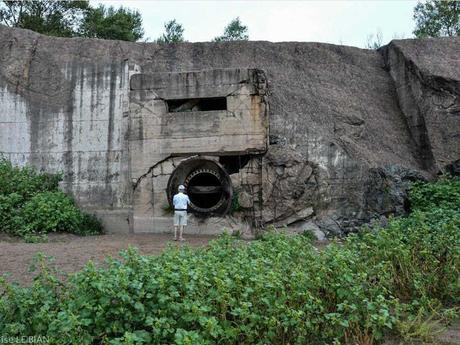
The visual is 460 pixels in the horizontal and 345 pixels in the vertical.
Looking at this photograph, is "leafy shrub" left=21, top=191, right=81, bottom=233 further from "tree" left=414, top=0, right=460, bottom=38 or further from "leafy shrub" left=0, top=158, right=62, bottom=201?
"tree" left=414, top=0, right=460, bottom=38

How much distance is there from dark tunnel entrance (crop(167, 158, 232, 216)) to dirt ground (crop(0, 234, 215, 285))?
0.66m

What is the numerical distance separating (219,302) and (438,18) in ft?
63.1

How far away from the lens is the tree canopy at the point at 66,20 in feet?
63.9

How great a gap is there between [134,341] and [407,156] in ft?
33.9

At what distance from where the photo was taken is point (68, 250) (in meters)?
7.70

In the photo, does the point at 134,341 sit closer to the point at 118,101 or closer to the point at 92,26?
the point at 118,101

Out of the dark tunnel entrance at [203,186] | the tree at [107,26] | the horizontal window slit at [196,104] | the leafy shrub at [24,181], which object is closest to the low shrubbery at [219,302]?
the dark tunnel entrance at [203,186]

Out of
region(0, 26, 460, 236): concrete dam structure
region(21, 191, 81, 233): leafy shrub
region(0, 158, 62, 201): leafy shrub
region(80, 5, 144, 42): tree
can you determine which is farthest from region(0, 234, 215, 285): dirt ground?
region(80, 5, 144, 42): tree

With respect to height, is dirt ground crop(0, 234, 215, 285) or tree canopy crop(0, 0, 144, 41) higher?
tree canopy crop(0, 0, 144, 41)

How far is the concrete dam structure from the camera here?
1044cm

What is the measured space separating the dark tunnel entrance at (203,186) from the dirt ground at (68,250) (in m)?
0.66

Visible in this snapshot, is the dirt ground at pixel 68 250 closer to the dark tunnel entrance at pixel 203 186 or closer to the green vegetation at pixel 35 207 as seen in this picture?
the green vegetation at pixel 35 207

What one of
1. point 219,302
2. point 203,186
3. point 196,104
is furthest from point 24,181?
point 219,302

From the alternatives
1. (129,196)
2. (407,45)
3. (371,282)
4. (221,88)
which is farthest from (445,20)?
(371,282)
